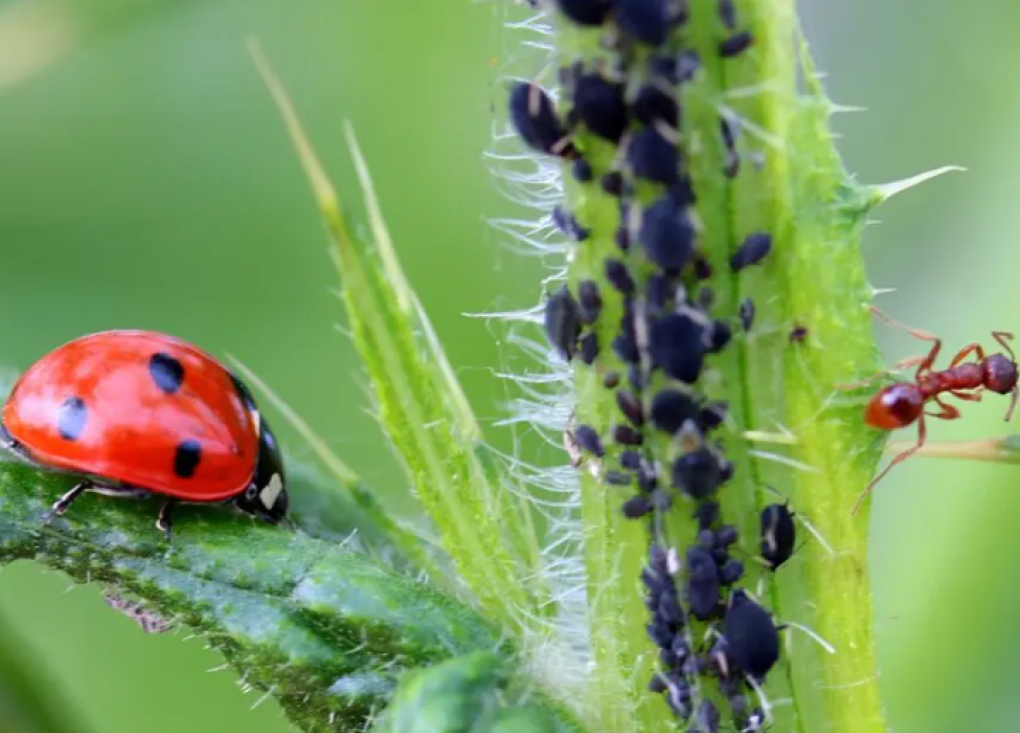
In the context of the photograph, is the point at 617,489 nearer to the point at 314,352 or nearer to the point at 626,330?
the point at 626,330

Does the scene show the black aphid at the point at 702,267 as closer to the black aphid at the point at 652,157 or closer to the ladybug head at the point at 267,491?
the black aphid at the point at 652,157

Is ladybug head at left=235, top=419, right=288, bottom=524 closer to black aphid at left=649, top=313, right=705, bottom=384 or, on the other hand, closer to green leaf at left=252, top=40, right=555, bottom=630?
green leaf at left=252, top=40, right=555, bottom=630

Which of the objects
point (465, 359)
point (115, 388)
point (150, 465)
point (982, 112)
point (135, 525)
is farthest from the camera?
point (982, 112)

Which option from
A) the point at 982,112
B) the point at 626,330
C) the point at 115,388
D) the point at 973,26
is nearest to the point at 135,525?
the point at 115,388

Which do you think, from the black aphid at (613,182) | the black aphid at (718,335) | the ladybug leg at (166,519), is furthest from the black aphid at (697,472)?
the ladybug leg at (166,519)

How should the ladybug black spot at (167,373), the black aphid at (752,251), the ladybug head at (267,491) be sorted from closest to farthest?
1. the black aphid at (752,251)
2. the ladybug head at (267,491)
3. the ladybug black spot at (167,373)
